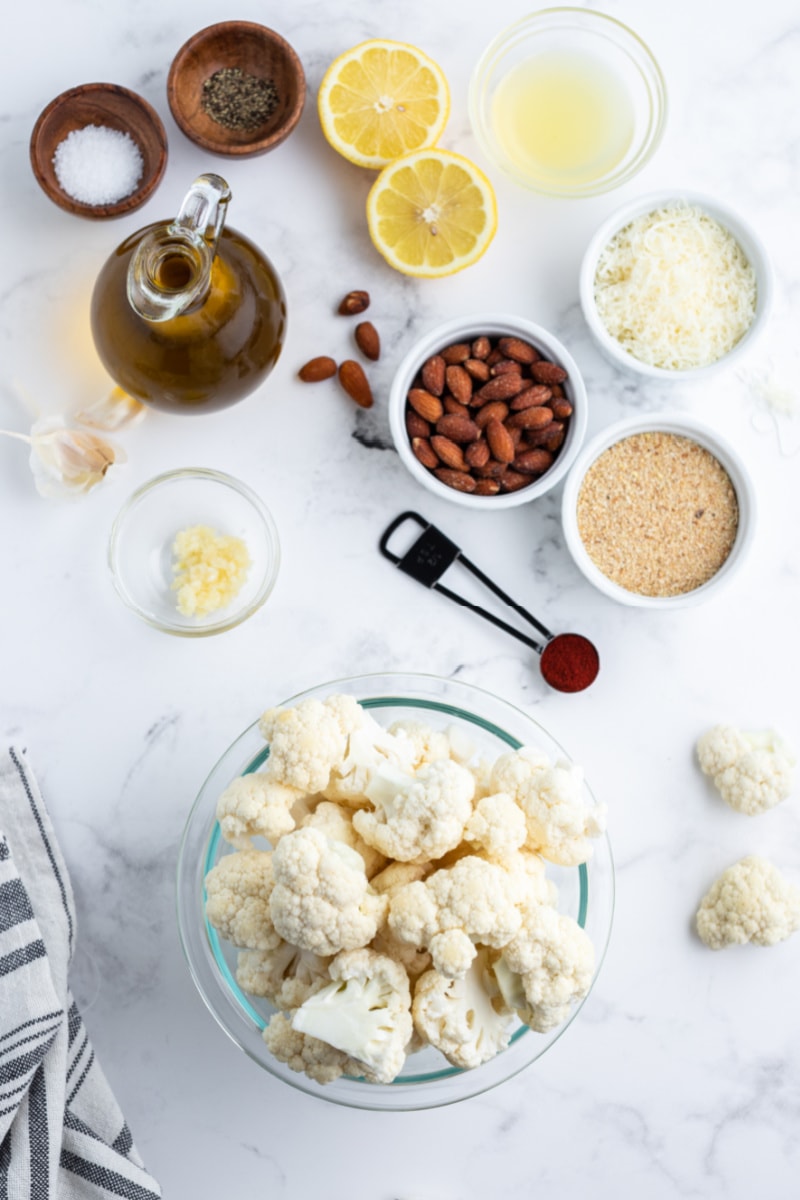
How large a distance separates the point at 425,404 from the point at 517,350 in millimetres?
160

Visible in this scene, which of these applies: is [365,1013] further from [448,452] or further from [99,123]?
[99,123]

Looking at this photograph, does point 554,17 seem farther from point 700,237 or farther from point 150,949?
point 150,949

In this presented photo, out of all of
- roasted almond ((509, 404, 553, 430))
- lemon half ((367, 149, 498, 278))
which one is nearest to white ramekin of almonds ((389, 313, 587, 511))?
roasted almond ((509, 404, 553, 430))

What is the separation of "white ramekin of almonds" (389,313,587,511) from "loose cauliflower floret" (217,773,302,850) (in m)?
0.50

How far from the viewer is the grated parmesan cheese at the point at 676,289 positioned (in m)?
1.51

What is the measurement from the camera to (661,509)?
5.08ft

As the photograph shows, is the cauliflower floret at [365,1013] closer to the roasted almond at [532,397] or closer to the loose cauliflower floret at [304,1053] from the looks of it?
the loose cauliflower floret at [304,1053]

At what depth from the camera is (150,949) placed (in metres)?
1.56

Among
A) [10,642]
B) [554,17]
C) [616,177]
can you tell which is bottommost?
[10,642]

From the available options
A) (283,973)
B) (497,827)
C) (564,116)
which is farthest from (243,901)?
(564,116)

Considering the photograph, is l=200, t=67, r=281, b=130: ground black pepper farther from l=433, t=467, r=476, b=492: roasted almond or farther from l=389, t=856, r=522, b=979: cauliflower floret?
l=389, t=856, r=522, b=979: cauliflower floret

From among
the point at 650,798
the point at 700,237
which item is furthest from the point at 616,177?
the point at 650,798

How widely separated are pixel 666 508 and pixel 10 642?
3.39 feet

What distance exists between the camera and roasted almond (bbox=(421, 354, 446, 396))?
153 cm
